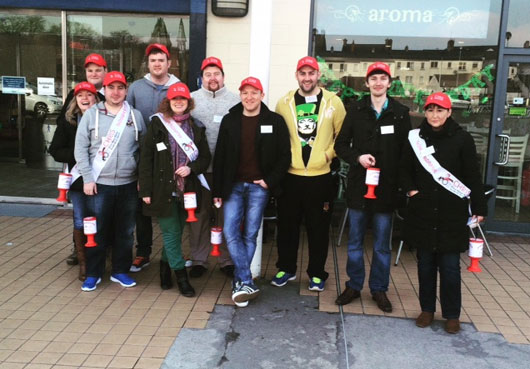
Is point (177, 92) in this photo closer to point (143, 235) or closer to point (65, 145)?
point (65, 145)

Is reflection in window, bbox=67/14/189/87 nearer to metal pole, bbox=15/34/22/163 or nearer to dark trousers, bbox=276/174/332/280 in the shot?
metal pole, bbox=15/34/22/163

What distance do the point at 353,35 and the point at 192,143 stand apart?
3323 mm

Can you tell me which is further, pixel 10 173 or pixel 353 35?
pixel 10 173

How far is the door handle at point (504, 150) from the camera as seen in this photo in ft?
21.2

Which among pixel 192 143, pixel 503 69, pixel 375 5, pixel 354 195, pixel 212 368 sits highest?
pixel 375 5

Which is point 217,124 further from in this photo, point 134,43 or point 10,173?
point 10,173

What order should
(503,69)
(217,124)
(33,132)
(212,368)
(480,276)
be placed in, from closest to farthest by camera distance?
(212,368) → (217,124) → (480,276) → (503,69) → (33,132)

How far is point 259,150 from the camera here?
4.24m

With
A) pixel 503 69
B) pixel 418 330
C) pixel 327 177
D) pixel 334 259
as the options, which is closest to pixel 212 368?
pixel 418 330

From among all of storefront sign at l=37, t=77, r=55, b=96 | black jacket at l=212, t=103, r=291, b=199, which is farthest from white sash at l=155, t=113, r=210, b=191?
storefront sign at l=37, t=77, r=55, b=96

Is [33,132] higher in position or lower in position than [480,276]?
higher

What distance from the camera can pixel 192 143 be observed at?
428cm

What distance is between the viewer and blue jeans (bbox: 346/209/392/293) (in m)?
4.18

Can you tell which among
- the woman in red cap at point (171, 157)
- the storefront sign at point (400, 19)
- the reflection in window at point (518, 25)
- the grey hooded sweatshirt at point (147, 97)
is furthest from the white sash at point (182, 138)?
the reflection in window at point (518, 25)
